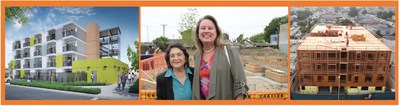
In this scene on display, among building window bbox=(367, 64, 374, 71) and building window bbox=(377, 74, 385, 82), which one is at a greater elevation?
building window bbox=(367, 64, 374, 71)

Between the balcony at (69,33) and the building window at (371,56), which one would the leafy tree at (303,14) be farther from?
the balcony at (69,33)

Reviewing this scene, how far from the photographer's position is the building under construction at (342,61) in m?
8.96

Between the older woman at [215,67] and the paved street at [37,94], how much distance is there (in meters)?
3.32

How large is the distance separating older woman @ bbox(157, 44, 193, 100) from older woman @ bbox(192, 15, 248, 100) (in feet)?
0.53

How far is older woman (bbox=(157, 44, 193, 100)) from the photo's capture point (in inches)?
251

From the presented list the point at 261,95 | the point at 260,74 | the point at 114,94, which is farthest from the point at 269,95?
the point at 114,94

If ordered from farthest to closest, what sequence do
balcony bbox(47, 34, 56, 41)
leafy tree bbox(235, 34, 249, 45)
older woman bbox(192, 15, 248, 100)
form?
balcony bbox(47, 34, 56, 41) → leafy tree bbox(235, 34, 249, 45) → older woman bbox(192, 15, 248, 100)

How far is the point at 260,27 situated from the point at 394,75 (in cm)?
234

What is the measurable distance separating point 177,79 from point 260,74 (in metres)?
2.76

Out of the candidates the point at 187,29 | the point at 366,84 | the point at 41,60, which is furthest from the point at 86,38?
the point at 366,84

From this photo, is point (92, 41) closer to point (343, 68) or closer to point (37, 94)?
point (37, 94)

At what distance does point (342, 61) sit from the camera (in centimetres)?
897

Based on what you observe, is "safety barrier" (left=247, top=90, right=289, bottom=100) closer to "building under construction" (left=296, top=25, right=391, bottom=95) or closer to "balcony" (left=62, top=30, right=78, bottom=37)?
"building under construction" (left=296, top=25, right=391, bottom=95)

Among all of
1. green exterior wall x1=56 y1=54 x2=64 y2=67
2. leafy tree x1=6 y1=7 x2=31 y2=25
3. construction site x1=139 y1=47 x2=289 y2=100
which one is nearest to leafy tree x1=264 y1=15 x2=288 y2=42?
construction site x1=139 y1=47 x2=289 y2=100
